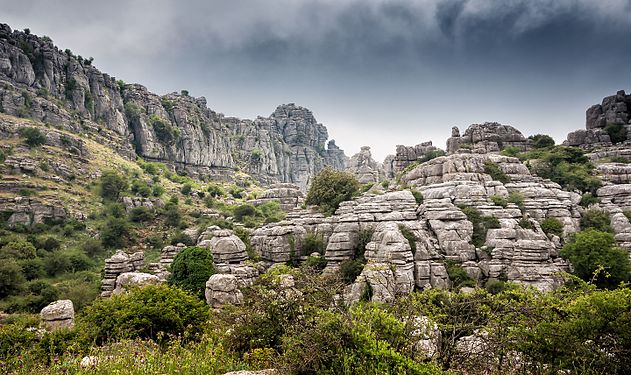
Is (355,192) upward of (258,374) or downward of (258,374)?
upward

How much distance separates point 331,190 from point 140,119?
65.8 m

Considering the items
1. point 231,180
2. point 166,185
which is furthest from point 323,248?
point 231,180

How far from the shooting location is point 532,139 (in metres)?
58.1

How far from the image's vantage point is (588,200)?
3491 centimetres

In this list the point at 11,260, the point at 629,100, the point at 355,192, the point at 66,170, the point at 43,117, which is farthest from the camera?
the point at 43,117

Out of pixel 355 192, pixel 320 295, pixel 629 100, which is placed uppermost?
pixel 629 100

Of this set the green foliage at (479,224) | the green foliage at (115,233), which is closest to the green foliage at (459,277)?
the green foliage at (479,224)

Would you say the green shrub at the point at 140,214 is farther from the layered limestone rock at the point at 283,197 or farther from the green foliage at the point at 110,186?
the layered limestone rock at the point at 283,197

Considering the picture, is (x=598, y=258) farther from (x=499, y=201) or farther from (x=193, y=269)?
(x=193, y=269)

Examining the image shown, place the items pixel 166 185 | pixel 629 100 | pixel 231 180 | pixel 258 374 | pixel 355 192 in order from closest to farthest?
1. pixel 258 374
2. pixel 355 192
3. pixel 629 100
4. pixel 166 185
5. pixel 231 180

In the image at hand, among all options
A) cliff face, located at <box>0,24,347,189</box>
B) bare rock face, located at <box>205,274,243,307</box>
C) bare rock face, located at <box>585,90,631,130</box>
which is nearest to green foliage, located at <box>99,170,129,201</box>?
cliff face, located at <box>0,24,347,189</box>

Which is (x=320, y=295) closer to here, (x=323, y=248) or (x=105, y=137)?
(x=323, y=248)

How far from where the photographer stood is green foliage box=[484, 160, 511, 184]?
39.8 meters

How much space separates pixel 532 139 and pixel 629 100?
1674 cm
